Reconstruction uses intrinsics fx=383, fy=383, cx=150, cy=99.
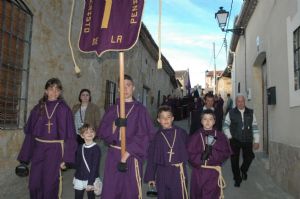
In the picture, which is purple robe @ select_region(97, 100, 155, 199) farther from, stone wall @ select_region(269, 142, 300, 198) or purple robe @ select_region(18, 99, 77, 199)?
stone wall @ select_region(269, 142, 300, 198)

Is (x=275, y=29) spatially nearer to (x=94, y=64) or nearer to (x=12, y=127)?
(x=94, y=64)

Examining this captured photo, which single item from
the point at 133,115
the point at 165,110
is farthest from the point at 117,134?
the point at 165,110

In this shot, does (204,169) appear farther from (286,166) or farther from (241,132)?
(241,132)

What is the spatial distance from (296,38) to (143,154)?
3.47 m

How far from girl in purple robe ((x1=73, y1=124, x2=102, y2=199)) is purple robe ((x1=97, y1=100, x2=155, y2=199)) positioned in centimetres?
72

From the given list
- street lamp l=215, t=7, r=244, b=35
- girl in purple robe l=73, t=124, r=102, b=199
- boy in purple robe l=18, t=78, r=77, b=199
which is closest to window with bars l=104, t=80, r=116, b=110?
street lamp l=215, t=7, r=244, b=35

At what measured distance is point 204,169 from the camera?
4375 millimetres

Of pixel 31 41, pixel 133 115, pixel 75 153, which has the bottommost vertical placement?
pixel 75 153

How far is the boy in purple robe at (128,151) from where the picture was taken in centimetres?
375

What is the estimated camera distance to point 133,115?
12.7 ft

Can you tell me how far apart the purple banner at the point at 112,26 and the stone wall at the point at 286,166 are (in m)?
3.20

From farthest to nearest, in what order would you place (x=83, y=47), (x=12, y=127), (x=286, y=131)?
1. (x=286, y=131)
2. (x=12, y=127)
3. (x=83, y=47)

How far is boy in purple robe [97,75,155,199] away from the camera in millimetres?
3750

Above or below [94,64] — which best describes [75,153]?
below
